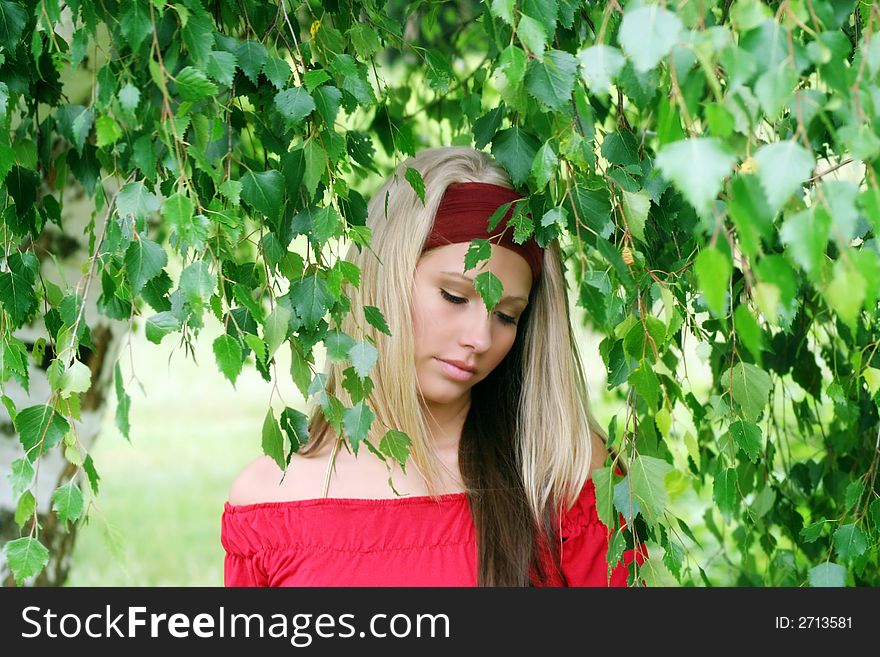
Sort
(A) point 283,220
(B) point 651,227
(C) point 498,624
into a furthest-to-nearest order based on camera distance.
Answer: (B) point 651,227, (C) point 498,624, (A) point 283,220

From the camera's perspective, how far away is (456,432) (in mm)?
1646

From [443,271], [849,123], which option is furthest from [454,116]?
[849,123]

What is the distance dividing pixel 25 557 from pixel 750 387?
801 mm

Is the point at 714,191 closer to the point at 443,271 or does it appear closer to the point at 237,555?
the point at 443,271

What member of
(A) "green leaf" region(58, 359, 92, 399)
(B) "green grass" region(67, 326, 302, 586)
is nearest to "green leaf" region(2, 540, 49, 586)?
(A) "green leaf" region(58, 359, 92, 399)

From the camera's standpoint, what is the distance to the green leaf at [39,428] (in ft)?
3.29

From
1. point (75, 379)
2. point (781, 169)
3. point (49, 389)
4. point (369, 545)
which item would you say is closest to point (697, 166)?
point (781, 169)

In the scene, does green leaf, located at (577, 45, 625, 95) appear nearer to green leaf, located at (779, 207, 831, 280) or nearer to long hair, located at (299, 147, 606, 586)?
green leaf, located at (779, 207, 831, 280)

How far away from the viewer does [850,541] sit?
4.00ft

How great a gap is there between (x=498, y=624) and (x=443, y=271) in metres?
0.52

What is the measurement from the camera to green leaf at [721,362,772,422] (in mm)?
1071

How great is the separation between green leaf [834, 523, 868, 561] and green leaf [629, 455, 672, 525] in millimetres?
345

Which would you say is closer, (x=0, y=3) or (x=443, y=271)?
(x=0, y=3)

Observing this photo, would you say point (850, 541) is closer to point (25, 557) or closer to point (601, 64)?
point (601, 64)
